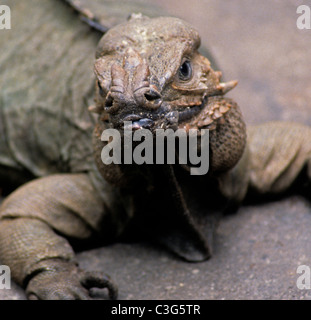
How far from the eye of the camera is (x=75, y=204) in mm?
5547

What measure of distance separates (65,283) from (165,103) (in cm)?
158

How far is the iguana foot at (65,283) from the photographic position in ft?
16.0

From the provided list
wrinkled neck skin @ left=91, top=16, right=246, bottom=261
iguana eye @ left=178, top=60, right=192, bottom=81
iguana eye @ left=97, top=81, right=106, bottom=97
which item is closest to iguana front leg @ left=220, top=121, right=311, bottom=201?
wrinkled neck skin @ left=91, top=16, right=246, bottom=261

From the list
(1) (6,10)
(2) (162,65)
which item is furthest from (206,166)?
(1) (6,10)

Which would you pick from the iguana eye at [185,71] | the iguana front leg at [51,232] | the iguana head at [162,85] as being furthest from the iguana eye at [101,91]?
the iguana front leg at [51,232]

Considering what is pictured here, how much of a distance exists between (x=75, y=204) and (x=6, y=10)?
273cm

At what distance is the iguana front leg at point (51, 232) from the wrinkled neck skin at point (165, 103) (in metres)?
0.66

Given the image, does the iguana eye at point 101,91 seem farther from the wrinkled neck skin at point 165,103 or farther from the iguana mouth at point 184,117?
the iguana mouth at point 184,117

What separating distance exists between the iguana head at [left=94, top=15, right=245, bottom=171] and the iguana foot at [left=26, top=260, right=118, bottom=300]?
3.74ft

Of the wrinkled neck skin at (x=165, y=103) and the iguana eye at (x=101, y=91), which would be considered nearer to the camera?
the wrinkled neck skin at (x=165, y=103)

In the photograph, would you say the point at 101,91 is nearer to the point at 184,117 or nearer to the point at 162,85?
the point at 162,85
